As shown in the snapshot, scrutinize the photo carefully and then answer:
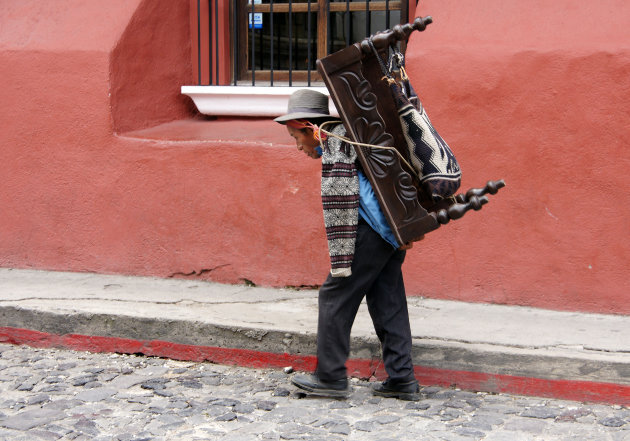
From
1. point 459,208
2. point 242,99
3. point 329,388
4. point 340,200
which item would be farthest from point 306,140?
point 242,99

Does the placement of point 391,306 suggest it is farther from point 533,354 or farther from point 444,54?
point 444,54

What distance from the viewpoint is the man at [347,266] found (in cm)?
369

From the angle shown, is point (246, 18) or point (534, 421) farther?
point (246, 18)

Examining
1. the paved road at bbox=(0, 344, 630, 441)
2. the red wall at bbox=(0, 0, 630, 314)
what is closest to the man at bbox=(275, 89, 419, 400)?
the paved road at bbox=(0, 344, 630, 441)

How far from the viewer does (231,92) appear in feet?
19.0

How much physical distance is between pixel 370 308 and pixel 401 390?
0.40 m

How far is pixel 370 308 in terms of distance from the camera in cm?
401

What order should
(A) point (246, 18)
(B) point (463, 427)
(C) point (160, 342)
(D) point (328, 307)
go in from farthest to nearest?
(A) point (246, 18)
(C) point (160, 342)
(D) point (328, 307)
(B) point (463, 427)

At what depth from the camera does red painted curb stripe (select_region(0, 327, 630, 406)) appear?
3.95 meters

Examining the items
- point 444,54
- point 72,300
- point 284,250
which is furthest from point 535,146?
point 72,300

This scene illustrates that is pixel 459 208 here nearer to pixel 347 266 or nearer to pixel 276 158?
pixel 347 266

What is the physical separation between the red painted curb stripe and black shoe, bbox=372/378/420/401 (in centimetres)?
24

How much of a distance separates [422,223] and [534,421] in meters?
0.97

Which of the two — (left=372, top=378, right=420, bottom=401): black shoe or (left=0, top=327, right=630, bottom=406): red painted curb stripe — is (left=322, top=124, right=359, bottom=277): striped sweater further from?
(left=0, top=327, right=630, bottom=406): red painted curb stripe
